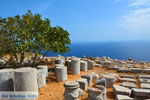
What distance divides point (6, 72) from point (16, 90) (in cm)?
97

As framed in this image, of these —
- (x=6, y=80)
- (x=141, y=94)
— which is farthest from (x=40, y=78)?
(x=141, y=94)

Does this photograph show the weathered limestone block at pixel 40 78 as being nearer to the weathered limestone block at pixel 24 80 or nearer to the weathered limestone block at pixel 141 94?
the weathered limestone block at pixel 24 80

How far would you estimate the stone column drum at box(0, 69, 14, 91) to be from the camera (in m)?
6.69

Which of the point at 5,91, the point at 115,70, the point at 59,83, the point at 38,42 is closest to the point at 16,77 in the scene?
the point at 5,91

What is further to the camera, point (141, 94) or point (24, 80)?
point (141, 94)

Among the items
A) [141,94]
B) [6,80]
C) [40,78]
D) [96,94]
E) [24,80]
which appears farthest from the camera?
[40,78]

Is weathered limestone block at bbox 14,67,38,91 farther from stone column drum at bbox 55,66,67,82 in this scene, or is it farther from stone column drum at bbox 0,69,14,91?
stone column drum at bbox 55,66,67,82

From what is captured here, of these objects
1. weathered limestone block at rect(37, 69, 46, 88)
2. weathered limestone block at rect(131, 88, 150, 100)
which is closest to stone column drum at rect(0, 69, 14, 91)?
weathered limestone block at rect(37, 69, 46, 88)

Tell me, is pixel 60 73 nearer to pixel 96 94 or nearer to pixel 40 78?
pixel 40 78

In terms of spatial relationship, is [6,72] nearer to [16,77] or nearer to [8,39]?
[16,77]

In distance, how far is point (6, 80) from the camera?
676 centimetres

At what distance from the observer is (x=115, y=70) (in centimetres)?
1229

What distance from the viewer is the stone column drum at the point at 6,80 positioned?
6.69 meters

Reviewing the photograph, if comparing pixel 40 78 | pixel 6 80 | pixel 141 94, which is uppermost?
pixel 6 80
